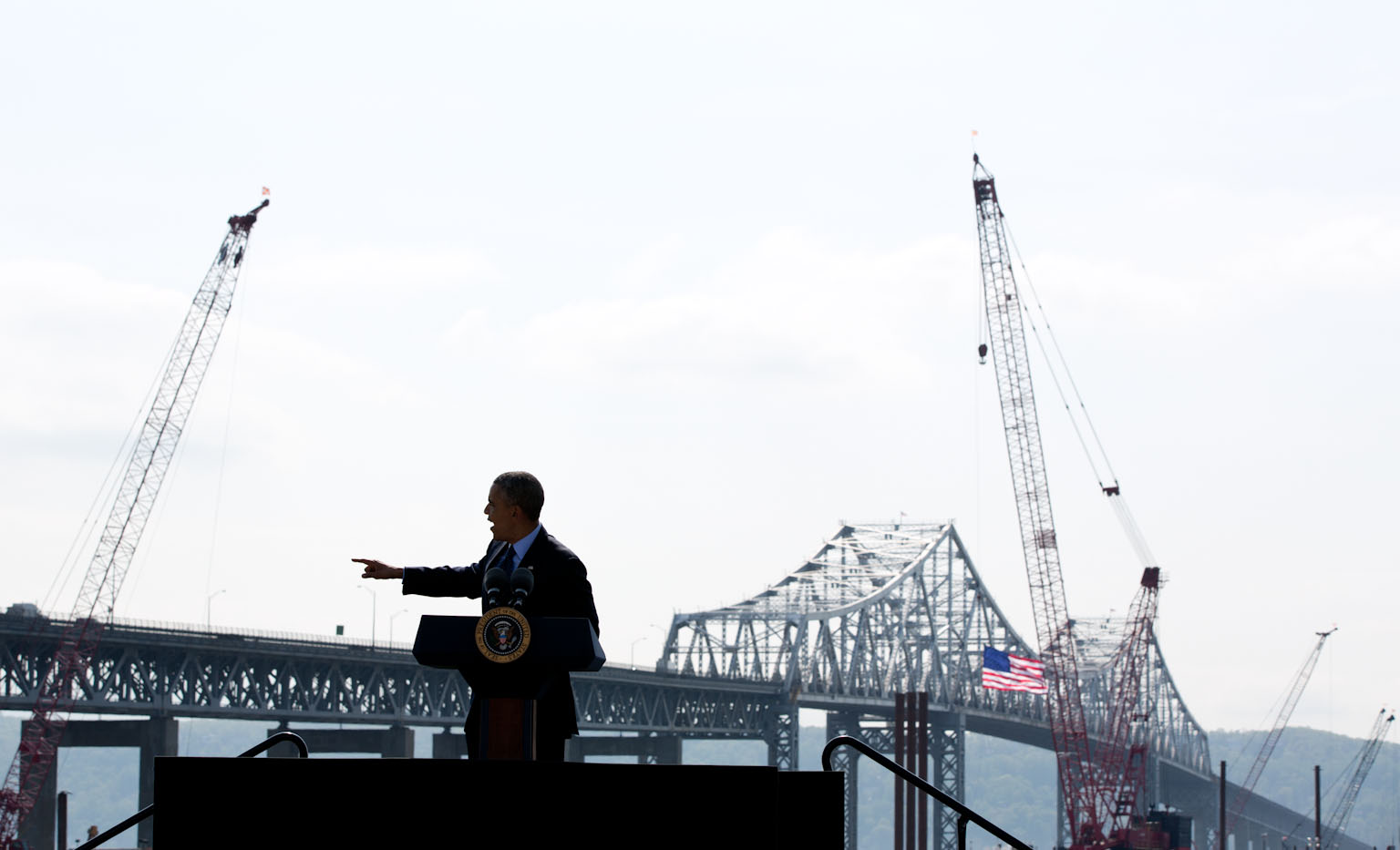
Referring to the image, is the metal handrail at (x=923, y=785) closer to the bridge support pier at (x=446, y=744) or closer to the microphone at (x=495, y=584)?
the microphone at (x=495, y=584)

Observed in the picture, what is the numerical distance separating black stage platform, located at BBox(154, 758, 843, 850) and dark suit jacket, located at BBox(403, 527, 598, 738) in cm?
117

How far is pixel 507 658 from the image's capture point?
7.79 m

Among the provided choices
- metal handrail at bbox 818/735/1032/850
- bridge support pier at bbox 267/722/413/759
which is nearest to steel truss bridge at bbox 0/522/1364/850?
bridge support pier at bbox 267/722/413/759

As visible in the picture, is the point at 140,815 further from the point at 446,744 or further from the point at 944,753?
the point at 944,753

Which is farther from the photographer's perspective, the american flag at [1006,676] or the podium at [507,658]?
the american flag at [1006,676]

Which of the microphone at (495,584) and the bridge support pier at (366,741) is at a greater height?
the microphone at (495,584)

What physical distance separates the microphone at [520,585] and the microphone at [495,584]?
59 millimetres

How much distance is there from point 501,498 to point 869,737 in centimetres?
15941

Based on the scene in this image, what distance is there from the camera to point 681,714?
139125mm

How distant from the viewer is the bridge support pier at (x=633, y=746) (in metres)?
124

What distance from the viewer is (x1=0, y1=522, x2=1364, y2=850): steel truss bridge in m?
96.6

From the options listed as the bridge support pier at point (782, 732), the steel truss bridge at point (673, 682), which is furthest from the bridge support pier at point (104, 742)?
the bridge support pier at point (782, 732)

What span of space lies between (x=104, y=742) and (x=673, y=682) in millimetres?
48754

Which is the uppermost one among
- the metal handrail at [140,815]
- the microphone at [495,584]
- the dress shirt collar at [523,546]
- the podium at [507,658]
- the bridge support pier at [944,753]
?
the dress shirt collar at [523,546]
